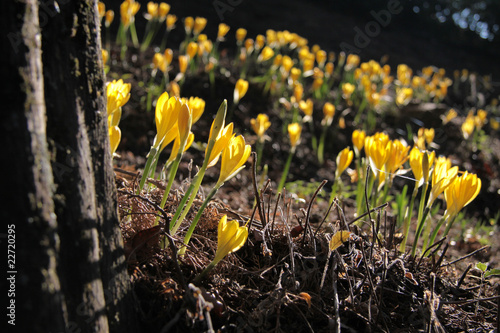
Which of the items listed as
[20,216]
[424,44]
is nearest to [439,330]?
[20,216]

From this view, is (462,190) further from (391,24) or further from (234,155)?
(391,24)

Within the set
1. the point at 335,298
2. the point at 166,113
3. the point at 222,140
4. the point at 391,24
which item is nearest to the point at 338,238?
the point at 335,298

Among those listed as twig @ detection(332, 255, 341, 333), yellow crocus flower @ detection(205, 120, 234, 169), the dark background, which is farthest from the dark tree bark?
the dark background

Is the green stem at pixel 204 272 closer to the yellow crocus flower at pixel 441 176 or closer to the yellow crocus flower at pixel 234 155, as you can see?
the yellow crocus flower at pixel 234 155

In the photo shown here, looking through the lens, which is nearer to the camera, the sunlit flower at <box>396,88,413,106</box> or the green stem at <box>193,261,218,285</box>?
the green stem at <box>193,261,218,285</box>

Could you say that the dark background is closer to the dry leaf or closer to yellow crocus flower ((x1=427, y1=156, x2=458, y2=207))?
yellow crocus flower ((x1=427, y1=156, x2=458, y2=207))

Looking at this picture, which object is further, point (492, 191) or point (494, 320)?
point (492, 191)

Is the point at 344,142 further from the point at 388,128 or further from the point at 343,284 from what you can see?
the point at 343,284
